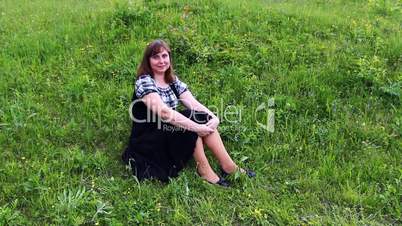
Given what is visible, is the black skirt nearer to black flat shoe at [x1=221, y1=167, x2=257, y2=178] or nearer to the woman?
the woman

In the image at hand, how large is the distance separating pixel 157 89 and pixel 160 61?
29cm

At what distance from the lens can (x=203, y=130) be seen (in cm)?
482

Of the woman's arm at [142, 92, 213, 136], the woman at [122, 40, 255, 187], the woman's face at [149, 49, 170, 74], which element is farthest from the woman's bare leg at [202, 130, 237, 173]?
the woman's face at [149, 49, 170, 74]

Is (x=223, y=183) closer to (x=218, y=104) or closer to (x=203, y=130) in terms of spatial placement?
(x=203, y=130)

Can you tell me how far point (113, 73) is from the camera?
21.2 feet

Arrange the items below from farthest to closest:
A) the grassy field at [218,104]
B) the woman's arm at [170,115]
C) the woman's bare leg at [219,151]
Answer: the woman's bare leg at [219,151] → the woman's arm at [170,115] → the grassy field at [218,104]

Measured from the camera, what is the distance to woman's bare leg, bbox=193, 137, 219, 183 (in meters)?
4.88

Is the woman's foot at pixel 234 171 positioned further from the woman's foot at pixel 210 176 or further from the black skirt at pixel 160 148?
the black skirt at pixel 160 148

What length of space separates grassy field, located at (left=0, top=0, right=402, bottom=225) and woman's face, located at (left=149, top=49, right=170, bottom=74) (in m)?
0.97

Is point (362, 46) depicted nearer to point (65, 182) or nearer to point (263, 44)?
point (263, 44)

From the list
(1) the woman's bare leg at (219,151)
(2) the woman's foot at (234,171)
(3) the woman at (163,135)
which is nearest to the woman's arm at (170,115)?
(3) the woman at (163,135)

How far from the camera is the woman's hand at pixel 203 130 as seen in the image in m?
4.81

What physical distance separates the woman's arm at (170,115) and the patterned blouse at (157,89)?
7 centimetres

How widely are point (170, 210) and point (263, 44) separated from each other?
140 inches
